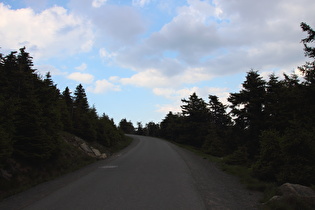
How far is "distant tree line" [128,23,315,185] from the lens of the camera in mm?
8828

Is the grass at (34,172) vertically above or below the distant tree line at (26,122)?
below

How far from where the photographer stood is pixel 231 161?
17.6 metres

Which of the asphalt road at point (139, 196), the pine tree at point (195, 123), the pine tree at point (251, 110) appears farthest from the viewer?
the pine tree at point (195, 123)

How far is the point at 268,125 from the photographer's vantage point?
1025 inches

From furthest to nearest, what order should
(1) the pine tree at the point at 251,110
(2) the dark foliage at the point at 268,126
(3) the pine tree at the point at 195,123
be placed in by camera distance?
(3) the pine tree at the point at 195,123, (1) the pine tree at the point at 251,110, (2) the dark foliage at the point at 268,126

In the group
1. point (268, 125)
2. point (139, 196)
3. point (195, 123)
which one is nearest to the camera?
point (139, 196)

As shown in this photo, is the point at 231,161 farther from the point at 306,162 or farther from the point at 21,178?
the point at 21,178

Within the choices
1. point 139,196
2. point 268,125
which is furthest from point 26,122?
point 268,125

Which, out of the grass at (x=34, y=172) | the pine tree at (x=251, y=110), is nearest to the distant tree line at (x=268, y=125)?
the pine tree at (x=251, y=110)

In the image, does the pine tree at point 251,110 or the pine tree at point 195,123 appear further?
the pine tree at point 195,123

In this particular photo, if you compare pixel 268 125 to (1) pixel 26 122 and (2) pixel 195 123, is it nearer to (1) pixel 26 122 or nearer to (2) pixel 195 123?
(1) pixel 26 122

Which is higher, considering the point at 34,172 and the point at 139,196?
the point at 34,172

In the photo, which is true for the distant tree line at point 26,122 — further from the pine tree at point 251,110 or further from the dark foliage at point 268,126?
the pine tree at point 251,110

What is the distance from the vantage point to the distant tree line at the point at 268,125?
8.83 m
